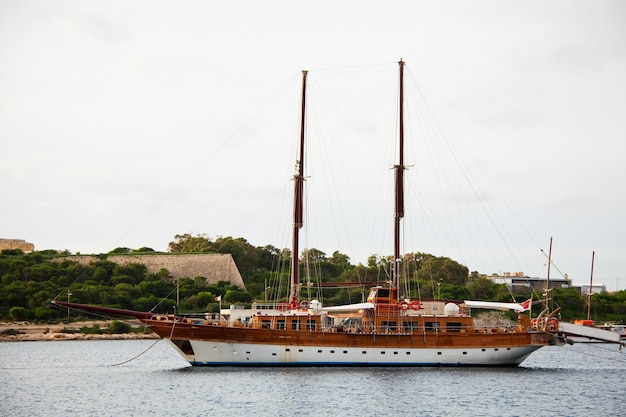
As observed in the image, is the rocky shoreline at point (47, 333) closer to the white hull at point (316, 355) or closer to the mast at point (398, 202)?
the white hull at point (316, 355)

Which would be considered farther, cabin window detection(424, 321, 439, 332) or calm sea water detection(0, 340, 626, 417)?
cabin window detection(424, 321, 439, 332)

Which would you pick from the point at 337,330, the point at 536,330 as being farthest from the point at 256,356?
the point at 536,330

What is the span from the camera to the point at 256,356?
4797cm

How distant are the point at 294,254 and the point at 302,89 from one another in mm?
10162

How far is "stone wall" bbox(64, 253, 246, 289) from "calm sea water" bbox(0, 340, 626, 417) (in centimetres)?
4908

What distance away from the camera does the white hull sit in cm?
4775

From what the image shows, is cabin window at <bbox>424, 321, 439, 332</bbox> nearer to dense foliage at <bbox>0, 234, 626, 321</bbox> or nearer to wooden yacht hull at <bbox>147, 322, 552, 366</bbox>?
wooden yacht hull at <bbox>147, 322, 552, 366</bbox>

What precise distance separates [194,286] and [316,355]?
50.4 meters

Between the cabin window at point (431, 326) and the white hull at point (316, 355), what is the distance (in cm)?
111

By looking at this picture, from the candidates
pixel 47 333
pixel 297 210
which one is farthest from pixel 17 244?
pixel 297 210

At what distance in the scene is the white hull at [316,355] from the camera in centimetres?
4775

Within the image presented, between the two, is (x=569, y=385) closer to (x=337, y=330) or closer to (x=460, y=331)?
(x=460, y=331)

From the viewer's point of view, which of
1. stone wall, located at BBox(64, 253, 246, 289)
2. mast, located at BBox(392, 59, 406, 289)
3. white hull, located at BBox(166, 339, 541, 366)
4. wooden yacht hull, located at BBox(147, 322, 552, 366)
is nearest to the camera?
wooden yacht hull, located at BBox(147, 322, 552, 366)

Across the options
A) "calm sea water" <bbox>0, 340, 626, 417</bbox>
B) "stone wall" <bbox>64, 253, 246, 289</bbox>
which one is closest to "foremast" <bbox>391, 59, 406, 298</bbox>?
"calm sea water" <bbox>0, 340, 626, 417</bbox>
